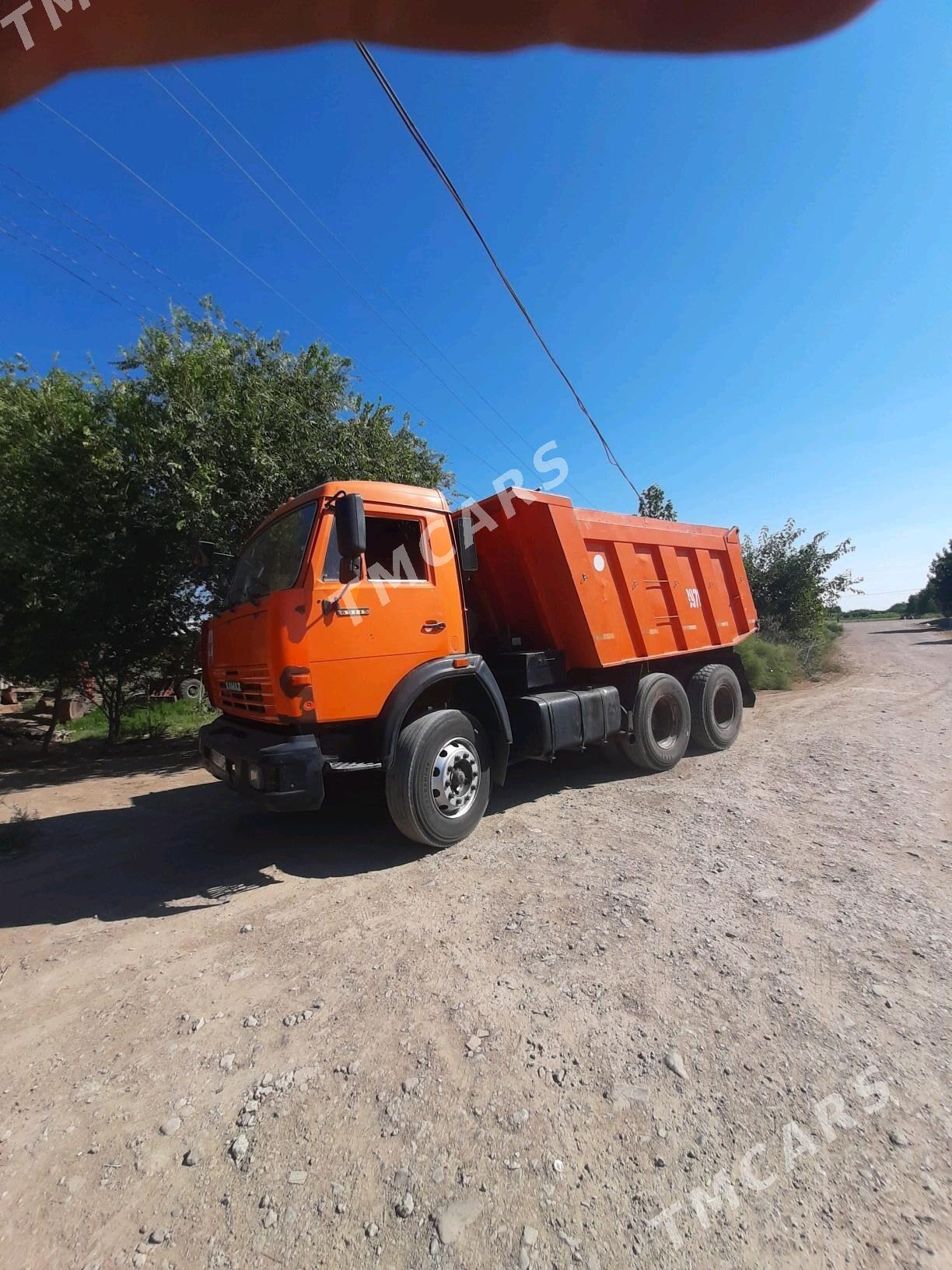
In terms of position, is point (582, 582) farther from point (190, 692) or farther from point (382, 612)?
point (190, 692)

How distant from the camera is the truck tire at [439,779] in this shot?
12.5 feet

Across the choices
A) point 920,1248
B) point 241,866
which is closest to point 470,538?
point 241,866

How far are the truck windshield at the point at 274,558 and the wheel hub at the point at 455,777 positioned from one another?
1677mm

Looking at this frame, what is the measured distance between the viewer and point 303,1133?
1.79 meters

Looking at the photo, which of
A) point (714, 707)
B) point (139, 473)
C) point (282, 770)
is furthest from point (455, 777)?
point (139, 473)

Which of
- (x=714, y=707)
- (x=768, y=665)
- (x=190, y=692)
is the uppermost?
(x=190, y=692)

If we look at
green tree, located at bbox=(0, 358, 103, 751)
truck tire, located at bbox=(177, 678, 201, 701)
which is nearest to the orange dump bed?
green tree, located at bbox=(0, 358, 103, 751)

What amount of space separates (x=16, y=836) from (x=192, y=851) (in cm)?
165

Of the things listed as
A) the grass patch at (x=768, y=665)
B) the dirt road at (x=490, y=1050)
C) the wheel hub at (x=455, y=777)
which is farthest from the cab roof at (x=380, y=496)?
the grass patch at (x=768, y=665)

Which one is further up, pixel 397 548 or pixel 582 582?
pixel 397 548

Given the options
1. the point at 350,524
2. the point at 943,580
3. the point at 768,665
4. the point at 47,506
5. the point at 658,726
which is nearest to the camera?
the point at 350,524

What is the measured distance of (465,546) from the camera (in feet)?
15.3

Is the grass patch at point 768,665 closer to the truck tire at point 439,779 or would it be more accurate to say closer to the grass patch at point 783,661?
the grass patch at point 783,661

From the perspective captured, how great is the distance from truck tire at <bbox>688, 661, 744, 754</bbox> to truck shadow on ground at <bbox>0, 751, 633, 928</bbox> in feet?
4.95
